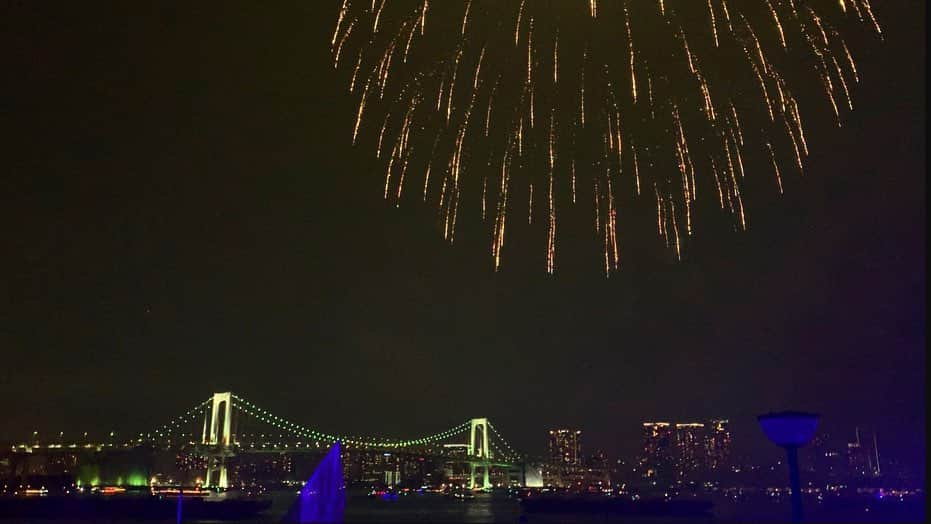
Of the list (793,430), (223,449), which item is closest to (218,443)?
(223,449)

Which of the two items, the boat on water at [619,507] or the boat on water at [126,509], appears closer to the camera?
the boat on water at [126,509]

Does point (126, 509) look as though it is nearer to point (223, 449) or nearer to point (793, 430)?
point (223, 449)

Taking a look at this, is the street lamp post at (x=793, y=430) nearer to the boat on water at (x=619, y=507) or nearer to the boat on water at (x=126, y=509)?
the boat on water at (x=126, y=509)

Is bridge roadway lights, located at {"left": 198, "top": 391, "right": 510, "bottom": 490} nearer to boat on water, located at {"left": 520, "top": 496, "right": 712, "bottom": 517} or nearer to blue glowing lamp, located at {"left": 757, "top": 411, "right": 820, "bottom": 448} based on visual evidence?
boat on water, located at {"left": 520, "top": 496, "right": 712, "bottom": 517}

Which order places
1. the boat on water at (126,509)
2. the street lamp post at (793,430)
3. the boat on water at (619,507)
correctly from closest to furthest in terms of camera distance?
the street lamp post at (793,430), the boat on water at (126,509), the boat on water at (619,507)

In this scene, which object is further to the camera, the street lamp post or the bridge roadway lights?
the bridge roadway lights

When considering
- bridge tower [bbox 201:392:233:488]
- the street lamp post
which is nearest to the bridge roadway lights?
bridge tower [bbox 201:392:233:488]

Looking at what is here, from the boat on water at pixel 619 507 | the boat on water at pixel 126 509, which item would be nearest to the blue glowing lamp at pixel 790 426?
the boat on water at pixel 126 509
